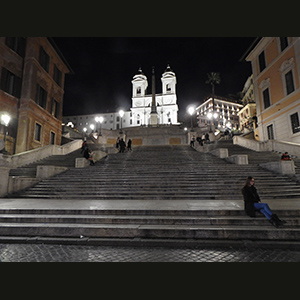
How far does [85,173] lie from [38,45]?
62.4ft

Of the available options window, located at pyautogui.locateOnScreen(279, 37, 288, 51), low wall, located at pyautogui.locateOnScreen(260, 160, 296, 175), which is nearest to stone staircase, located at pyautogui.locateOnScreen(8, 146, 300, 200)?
low wall, located at pyautogui.locateOnScreen(260, 160, 296, 175)

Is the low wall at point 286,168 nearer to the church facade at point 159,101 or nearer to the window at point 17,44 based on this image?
the window at point 17,44

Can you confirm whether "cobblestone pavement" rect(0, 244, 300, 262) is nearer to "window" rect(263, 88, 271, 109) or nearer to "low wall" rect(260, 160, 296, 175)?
"low wall" rect(260, 160, 296, 175)

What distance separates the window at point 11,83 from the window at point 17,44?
276cm

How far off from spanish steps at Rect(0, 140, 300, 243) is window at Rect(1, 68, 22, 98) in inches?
380

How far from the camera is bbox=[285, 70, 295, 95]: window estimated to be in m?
19.2

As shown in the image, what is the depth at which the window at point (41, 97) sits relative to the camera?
22595 mm

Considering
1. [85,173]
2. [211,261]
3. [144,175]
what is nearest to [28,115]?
[85,173]

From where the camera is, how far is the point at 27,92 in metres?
20.9

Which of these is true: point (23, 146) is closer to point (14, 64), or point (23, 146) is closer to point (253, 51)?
point (14, 64)

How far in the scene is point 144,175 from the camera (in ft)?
37.3

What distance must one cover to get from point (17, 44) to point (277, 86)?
1076 inches

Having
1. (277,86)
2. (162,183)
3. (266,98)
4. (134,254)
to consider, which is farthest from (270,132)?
(134,254)
